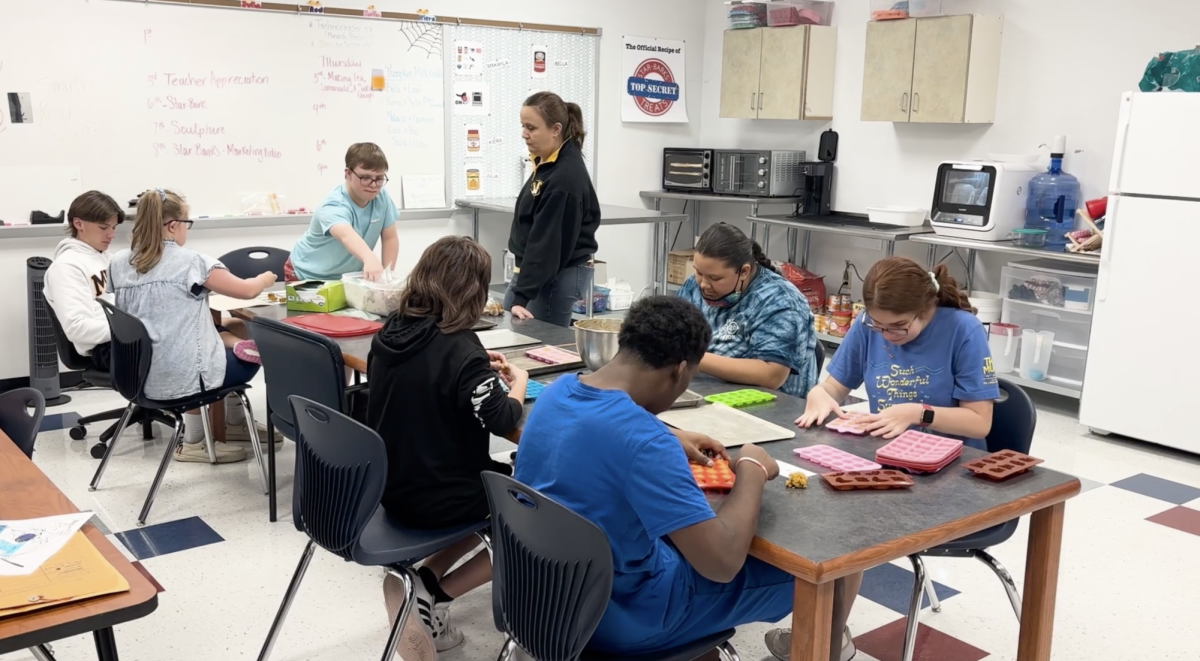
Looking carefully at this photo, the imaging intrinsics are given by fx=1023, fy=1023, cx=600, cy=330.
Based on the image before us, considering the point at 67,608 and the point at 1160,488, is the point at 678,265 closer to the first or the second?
the point at 1160,488

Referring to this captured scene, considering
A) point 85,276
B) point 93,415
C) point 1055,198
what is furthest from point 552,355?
point 1055,198

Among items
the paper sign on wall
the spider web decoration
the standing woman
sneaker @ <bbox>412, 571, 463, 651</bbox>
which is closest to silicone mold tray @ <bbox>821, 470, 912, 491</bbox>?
sneaker @ <bbox>412, 571, 463, 651</bbox>

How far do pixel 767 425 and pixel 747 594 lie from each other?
19.5 inches

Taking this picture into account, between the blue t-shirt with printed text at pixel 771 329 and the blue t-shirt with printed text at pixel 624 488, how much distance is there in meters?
0.97

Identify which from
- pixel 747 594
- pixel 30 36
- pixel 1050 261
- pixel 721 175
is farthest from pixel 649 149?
pixel 747 594

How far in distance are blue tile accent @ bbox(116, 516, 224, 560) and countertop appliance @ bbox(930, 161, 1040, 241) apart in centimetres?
391

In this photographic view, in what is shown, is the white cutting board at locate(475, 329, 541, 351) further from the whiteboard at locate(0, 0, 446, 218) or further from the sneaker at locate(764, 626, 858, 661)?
the whiteboard at locate(0, 0, 446, 218)

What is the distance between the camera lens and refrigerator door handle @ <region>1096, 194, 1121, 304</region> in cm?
441

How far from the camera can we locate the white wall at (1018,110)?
5023 millimetres

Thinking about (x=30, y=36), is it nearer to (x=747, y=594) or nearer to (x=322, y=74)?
(x=322, y=74)

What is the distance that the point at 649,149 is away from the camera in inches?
277

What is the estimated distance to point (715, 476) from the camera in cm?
189

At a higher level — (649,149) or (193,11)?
(193,11)

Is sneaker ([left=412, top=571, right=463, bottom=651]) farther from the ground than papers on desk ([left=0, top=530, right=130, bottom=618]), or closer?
closer
